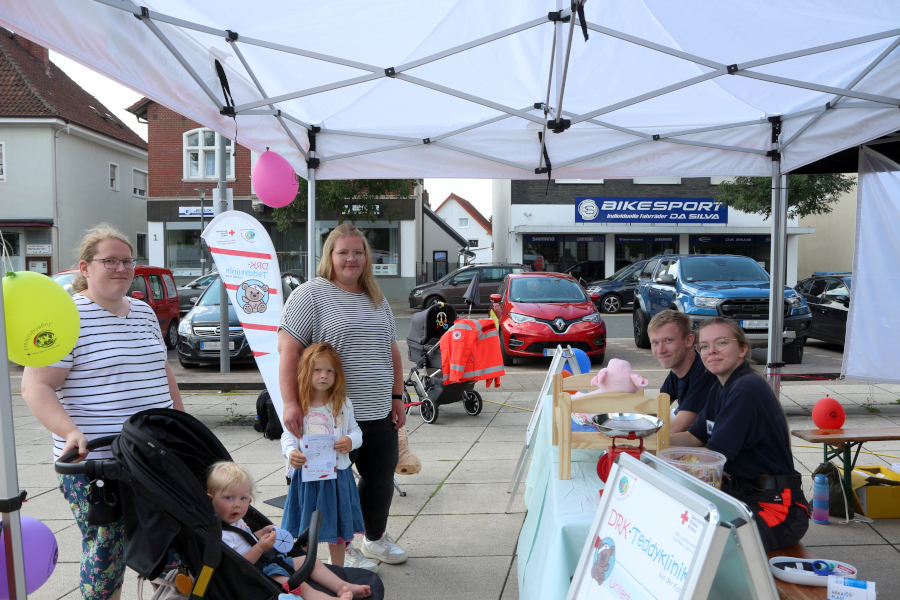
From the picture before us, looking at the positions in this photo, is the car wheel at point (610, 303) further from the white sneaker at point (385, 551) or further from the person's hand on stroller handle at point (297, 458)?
the person's hand on stroller handle at point (297, 458)

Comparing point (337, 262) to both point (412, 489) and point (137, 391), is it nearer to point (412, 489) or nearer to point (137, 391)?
point (137, 391)

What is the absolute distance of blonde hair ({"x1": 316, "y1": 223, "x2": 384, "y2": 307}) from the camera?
11.9 ft

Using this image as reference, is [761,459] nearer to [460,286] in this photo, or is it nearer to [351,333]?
[351,333]

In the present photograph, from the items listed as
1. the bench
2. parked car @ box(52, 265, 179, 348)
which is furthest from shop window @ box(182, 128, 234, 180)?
the bench

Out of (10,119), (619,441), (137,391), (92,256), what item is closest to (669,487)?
(619,441)

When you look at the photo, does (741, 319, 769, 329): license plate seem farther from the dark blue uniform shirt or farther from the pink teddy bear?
the pink teddy bear

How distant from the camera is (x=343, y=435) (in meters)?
3.45

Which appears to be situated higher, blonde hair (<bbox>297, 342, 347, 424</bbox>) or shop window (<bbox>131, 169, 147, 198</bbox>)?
shop window (<bbox>131, 169, 147, 198</bbox>)

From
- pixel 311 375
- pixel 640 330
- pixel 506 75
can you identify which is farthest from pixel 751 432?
pixel 640 330

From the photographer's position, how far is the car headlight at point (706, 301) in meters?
10.8

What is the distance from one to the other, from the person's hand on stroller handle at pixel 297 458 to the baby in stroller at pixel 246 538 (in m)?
0.58

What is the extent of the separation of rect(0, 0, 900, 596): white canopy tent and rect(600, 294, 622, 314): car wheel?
50.6 ft

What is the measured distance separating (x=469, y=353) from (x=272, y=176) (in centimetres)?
305

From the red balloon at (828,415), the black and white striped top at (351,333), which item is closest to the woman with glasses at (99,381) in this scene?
the black and white striped top at (351,333)
